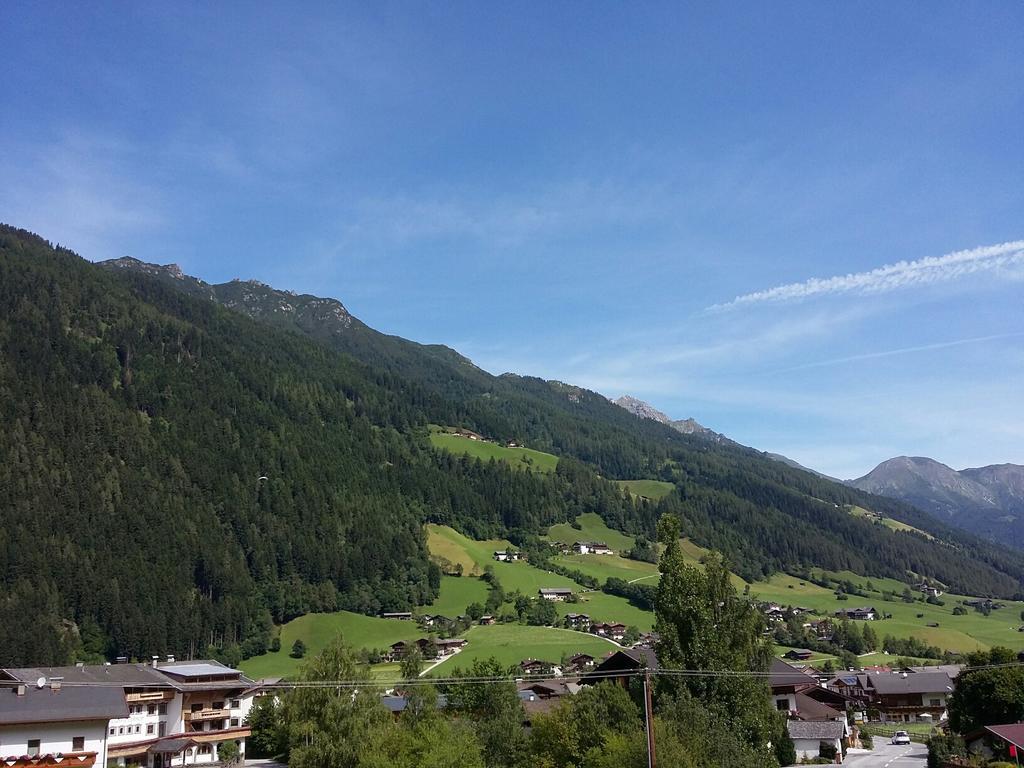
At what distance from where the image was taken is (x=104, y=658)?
138 metres

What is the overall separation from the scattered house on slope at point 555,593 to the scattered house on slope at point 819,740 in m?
110

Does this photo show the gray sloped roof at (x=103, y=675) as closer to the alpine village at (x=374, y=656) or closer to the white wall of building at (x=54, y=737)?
the alpine village at (x=374, y=656)

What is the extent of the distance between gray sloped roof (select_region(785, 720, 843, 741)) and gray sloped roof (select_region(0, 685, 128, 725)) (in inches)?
2331

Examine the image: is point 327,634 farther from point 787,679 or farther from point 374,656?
point 787,679

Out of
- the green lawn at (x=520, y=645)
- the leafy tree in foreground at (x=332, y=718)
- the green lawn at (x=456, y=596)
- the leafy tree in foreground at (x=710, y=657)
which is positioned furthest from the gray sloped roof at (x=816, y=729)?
the green lawn at (x=456, y=596)

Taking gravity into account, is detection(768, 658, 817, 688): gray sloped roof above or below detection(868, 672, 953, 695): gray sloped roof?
above

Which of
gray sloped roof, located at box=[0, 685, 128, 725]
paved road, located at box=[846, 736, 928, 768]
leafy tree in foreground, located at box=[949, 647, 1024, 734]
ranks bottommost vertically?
paved road, located at box=[846, 736, 928, 768]

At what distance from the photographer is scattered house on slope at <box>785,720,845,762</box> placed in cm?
7469

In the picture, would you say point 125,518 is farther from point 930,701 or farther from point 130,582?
point 930,701

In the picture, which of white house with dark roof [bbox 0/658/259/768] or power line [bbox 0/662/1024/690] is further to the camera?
white house with dark roof [bbox 0/658/259/768]

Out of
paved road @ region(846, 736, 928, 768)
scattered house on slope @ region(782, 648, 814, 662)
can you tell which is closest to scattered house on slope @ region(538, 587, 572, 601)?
scattered house on slope @ region(782, 648, 814, 662)

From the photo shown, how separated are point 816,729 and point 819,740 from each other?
55.7 inches

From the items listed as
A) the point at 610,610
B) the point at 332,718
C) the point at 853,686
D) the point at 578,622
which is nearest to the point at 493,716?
the point at 332,718

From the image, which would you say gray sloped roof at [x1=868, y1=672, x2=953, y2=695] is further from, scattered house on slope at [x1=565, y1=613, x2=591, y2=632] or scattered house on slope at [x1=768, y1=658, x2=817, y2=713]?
scattered house on slope at [x1=565, y1=613, x2=591, y2=632]
